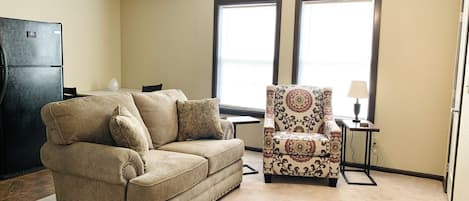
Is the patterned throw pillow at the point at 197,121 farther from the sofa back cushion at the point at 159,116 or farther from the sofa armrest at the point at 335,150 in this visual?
the sofa armrest at the point at 335,150

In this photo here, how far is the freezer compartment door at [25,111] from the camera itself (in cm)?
359

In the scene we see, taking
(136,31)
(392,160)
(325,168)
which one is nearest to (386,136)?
(392,160)

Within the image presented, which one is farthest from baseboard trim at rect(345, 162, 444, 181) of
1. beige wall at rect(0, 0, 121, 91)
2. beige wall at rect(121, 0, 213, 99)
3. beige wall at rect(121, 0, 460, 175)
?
beige wall at rect(0, 0, 121, 91)

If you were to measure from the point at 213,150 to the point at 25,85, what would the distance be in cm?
205

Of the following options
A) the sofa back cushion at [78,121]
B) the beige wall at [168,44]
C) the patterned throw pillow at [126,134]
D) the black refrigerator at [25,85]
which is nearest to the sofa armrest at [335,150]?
the patterned throw pillow at [126,134]

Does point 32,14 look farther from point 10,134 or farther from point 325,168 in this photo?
point 325,168

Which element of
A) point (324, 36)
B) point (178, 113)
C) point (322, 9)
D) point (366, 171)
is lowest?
point (366, 171)

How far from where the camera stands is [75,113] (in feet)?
8.73

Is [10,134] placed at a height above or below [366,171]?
above

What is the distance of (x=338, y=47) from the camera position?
14.7 ft

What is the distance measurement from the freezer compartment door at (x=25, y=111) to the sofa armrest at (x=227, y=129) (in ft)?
6.10

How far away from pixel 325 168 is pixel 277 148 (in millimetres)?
503

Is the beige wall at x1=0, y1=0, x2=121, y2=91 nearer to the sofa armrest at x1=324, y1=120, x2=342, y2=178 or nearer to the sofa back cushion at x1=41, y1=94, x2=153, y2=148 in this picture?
the sofa back cushion at x1=41, y1=94, x2=153, y2=148

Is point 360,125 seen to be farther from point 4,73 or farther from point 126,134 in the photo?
point 4,73
